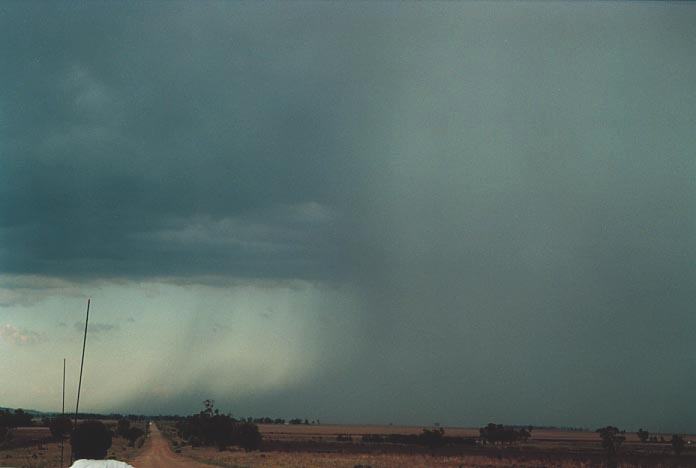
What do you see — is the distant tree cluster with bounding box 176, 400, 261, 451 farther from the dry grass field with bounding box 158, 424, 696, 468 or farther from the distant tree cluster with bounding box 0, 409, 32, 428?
the distant tree cluster with bounding box 0, 409, 32, 428

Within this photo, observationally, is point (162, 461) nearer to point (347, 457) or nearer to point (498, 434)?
point (347, 457)

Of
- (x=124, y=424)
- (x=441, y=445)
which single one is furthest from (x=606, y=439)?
(x=124, y=424)

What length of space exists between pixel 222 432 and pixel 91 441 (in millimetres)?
87511

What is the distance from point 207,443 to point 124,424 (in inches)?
1531

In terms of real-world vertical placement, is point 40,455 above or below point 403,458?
above

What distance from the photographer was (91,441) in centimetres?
429

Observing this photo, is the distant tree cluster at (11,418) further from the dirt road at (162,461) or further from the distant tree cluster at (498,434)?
the distant tree cluster at (498,434)

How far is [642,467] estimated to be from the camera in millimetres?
59781

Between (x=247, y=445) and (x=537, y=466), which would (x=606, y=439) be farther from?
(x=247, y=445)

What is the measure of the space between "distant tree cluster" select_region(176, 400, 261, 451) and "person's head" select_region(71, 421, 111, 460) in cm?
7899

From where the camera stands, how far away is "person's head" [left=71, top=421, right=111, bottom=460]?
428 cm

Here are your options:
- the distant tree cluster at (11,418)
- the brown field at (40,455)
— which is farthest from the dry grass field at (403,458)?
the distant tree cluster at (11,418)

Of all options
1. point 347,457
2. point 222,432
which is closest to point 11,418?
point 222,432

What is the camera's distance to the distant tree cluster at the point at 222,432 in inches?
3199
